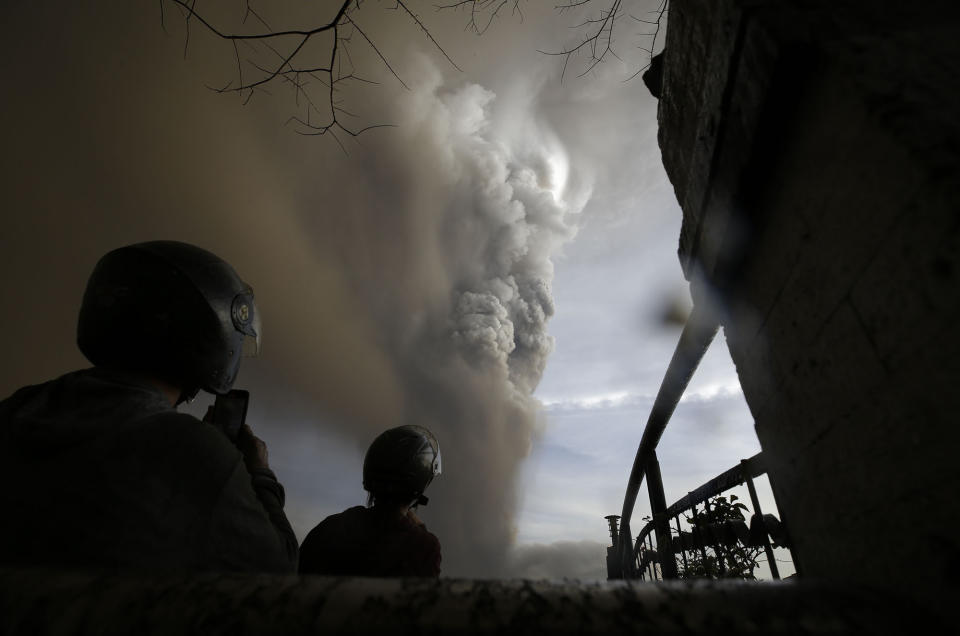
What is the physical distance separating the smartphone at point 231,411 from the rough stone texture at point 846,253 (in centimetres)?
258

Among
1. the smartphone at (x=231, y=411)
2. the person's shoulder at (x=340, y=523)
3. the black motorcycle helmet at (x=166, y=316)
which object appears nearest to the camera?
the black motorcycle helmet at (x=166, y=316)

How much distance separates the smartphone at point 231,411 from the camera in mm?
2449

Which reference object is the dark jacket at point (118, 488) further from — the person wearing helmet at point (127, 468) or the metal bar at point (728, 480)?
the metal bar at point (728, 480)

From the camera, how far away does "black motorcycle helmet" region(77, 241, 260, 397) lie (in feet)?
6.12

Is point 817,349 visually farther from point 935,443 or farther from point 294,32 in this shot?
point 294,32

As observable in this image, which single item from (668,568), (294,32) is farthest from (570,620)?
(668,568)

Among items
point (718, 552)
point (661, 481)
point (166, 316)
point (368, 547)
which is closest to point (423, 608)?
point (166, 316)

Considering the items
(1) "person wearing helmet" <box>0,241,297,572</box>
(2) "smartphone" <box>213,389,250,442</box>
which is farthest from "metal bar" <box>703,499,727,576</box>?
(2) "smartphone" <box>213,389,250,442</box>

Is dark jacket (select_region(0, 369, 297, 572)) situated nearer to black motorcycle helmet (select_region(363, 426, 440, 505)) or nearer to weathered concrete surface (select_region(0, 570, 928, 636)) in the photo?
weathered concrete surface (select_region(0, 570, 928, 636))

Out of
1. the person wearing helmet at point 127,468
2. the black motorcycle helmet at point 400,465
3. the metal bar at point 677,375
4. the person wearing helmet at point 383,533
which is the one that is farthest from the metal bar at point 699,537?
the person wearing helmet at point 127,468

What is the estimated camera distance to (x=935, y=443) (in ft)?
2.10

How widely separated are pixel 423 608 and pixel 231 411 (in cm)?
239

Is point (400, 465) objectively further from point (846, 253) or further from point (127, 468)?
point (846, 253)

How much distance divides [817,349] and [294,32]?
2503 millimetres
